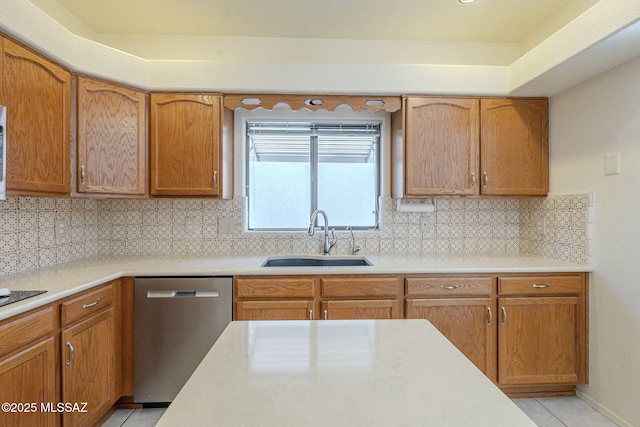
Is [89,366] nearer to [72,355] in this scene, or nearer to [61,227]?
[72,355]

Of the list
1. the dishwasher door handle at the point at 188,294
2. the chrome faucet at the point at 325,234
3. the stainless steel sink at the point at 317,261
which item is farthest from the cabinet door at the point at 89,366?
the chrome faucet at the point at 325,234

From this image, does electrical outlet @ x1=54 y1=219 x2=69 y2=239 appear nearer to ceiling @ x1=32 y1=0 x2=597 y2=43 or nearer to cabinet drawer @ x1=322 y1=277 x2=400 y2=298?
ceiling @ x1=32 y1=0 x2=597 y2=43

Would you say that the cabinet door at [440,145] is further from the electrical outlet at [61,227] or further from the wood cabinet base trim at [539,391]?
the electrical outlet at [61,227]

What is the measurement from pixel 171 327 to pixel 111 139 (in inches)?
50.2

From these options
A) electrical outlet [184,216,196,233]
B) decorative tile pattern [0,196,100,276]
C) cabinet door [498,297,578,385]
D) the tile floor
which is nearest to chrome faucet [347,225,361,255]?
cabinet door [498,297,578,385]

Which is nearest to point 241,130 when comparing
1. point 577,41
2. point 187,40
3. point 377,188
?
point 187,40

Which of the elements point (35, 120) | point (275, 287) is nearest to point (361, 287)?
point (275, 287)

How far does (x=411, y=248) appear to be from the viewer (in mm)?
2912

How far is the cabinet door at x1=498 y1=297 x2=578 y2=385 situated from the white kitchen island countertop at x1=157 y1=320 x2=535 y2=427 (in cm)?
157

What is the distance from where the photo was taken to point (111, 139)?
2279 mm

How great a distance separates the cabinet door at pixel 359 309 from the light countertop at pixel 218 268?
20 cm

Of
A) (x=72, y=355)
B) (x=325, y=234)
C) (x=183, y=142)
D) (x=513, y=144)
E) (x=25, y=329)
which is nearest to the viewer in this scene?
(x=25, y=329)

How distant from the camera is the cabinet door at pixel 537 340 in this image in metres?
2.27

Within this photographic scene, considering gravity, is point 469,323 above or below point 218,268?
below
